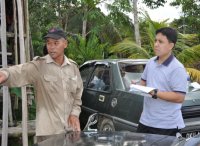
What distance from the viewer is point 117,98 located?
5.02 meters

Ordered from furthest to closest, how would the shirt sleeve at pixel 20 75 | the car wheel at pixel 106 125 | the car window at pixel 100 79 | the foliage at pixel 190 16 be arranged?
the foliage at pixel 190 16 → the car window at pixel 100 79 → the car wheel at pixel 106 125 → the shirt sleeve at pixel 20 75

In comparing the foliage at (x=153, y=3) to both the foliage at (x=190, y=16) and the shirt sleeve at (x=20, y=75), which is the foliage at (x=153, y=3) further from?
the shirt sleeve at (x=20, y=75)

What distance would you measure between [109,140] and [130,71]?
8.99ft

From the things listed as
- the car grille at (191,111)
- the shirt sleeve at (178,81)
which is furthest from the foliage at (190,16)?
the shirt sleeve at (178,81)

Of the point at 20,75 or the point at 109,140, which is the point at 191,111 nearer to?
the point at 109,140

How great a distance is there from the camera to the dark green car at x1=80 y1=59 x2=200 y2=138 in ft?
14.3

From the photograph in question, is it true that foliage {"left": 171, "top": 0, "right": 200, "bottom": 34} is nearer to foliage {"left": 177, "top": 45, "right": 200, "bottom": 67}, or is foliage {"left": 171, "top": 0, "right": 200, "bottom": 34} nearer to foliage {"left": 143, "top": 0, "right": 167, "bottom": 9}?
foliage {"left": 143, "top": 0, "right": 167, "bottom": 9}

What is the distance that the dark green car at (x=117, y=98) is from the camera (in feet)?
14.3

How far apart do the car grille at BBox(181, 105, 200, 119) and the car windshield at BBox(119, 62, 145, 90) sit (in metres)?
1.05

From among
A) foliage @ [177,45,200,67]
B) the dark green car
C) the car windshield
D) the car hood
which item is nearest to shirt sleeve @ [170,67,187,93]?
the car hood

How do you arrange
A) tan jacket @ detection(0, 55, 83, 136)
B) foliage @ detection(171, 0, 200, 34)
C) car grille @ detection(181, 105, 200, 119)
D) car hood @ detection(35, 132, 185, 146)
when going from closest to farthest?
car hood @ detection(35, 132, 185, 146) → tan jacket @ detection(0, 55, 83, 136) → car grille @ detection(181, 105, 200, 119) → foliage @ detection(171, 0, 200, 34)

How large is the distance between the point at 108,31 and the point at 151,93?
11346 mm

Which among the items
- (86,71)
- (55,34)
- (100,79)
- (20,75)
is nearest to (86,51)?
(86,71)

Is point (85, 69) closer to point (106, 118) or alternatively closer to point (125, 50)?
point (106, 118)
